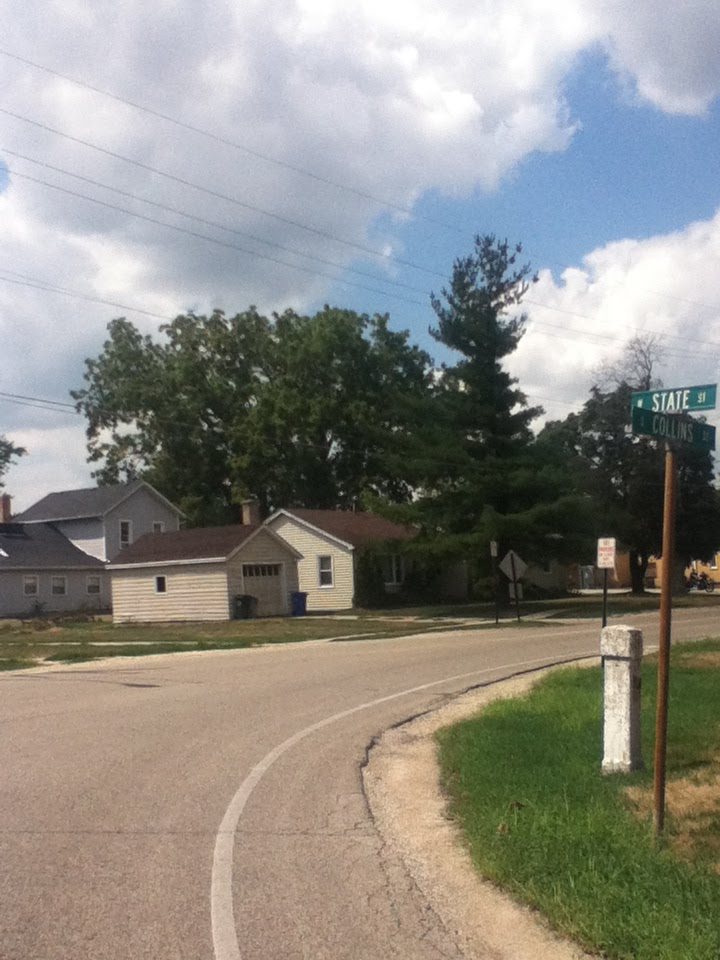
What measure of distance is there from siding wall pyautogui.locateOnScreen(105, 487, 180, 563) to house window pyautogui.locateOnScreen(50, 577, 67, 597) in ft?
10.2

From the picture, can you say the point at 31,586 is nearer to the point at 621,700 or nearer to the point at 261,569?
the point at 261,569

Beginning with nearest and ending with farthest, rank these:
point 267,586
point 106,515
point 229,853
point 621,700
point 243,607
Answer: point 229,853 < point 621,700 < point 243,607 < point 267,586 < point 106,515

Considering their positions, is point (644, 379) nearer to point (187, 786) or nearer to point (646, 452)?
point (646, 452)

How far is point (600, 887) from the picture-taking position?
6371 millimetres

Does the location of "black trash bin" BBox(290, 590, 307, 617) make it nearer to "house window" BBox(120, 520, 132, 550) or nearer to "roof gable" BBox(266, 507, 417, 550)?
"roof gable" BBox(266, 507, 417, 550)

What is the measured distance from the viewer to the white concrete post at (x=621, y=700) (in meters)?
9.70

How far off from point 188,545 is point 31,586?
1042cm

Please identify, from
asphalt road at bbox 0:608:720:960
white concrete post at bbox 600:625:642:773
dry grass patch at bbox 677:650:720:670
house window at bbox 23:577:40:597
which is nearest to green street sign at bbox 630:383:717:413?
white concrete post at bbox 600:625:642:773

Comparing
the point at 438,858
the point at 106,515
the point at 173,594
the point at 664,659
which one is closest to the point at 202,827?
the point at 438,858

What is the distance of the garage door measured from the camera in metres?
47.5

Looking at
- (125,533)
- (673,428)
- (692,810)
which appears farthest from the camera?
(125,533)

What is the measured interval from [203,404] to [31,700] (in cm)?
5608

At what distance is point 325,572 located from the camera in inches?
2101

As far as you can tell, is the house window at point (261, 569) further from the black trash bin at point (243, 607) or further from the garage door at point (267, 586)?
the black trash bin at point (243, 607)
